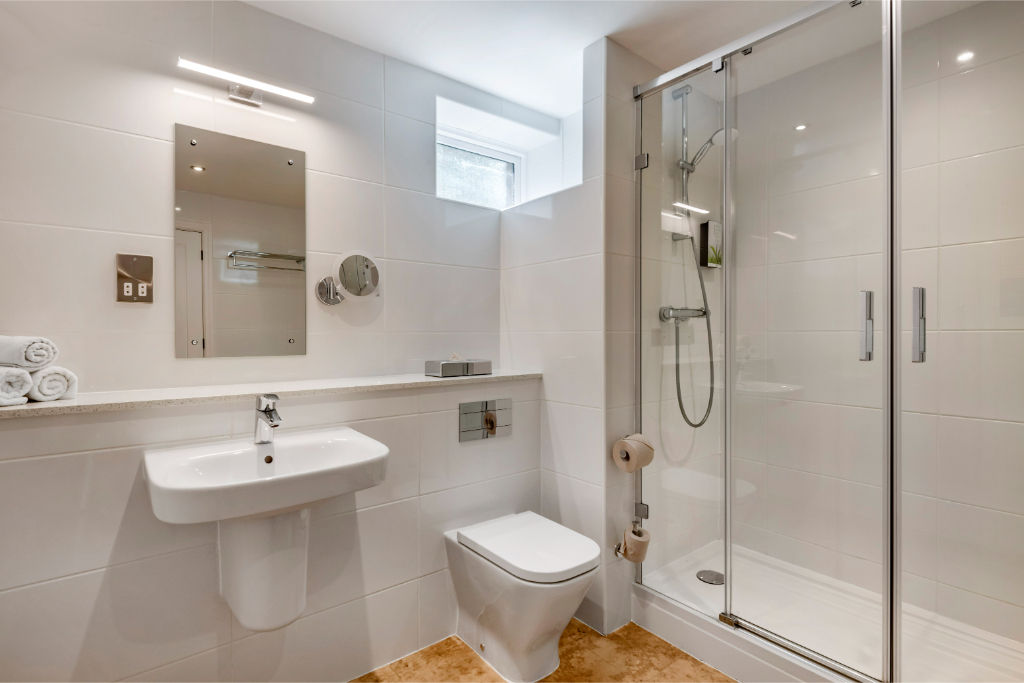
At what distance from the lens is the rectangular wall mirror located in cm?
165

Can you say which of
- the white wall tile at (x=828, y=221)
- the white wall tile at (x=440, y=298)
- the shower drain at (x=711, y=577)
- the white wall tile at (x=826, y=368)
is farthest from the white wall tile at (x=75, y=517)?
the white wall tile at (x=828, y=221)

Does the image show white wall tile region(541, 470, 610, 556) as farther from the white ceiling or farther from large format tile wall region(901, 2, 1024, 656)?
the white ceiling

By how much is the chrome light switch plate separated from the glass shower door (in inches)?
79.1

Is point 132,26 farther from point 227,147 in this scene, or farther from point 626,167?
point 626,167

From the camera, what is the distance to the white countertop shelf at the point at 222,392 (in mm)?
1221

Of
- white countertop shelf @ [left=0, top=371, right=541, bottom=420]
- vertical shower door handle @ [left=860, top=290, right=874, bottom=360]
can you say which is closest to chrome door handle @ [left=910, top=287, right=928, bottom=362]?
vertical shower door handle @ [left=860, top=290, right=874, bottom=360]

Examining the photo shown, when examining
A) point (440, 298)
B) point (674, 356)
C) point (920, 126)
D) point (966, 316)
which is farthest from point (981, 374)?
point (440, 298)

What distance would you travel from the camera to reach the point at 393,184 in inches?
82.4

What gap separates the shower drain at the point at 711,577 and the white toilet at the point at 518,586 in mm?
570

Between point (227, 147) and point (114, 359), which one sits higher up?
point (227, 147)

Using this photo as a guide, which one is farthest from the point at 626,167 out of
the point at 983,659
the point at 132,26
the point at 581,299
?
the point at 983,659

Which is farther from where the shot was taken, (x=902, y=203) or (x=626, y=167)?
(x=626, y=167)

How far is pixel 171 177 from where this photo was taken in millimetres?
1628

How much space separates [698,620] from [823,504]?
2.09 feet
